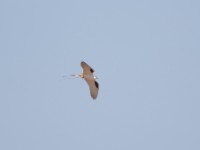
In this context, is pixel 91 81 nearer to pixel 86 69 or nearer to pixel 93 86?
pixel 93 86

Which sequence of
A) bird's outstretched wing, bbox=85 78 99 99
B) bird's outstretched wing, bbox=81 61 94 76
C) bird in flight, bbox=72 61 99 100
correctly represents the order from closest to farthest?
1. bird's outstretched wing, bbox=81 61 94 76
2. bird in flight, bbox=72 61 99 100
3. bird's outstretched wing, bbox=85 78 99 99

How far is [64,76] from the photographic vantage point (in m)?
88.8

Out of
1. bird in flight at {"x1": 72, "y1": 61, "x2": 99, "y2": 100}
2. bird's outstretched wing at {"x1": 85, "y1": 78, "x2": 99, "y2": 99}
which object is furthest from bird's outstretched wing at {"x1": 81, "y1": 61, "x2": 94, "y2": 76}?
bird's outstretched wing at {"x1": 85, "y1": 78, "x2": 99, "y2": 99}

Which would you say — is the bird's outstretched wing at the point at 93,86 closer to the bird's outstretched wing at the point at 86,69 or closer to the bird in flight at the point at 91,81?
the bird in flight at the point at 91,81

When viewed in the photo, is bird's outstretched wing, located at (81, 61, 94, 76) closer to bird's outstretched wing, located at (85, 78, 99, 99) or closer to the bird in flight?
the bird in flight

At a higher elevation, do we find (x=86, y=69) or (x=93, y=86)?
(x=86, y=69)

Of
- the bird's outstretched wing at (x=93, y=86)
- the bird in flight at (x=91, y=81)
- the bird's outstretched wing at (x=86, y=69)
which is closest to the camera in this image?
the bird's outstretched wing at (x=86, y=69)

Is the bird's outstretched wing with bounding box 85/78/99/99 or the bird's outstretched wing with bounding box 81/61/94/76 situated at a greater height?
the bird's outstretched wing with bounding box 81/61/94/76

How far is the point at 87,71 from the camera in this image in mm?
90188

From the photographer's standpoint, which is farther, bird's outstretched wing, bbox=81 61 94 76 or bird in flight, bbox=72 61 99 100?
bird in flight, bbox=72 61 99 100

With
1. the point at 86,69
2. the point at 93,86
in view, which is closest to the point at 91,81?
the point at 93,86

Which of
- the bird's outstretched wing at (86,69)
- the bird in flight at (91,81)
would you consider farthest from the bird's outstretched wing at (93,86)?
the bird's outstretched wing at (86,69)

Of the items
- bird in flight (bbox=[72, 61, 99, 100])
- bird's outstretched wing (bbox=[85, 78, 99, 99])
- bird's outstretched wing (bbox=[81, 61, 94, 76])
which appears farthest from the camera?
bird's outstretched wing (bbox=[85, 78, 99, 99])

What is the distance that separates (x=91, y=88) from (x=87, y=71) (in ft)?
4.03
